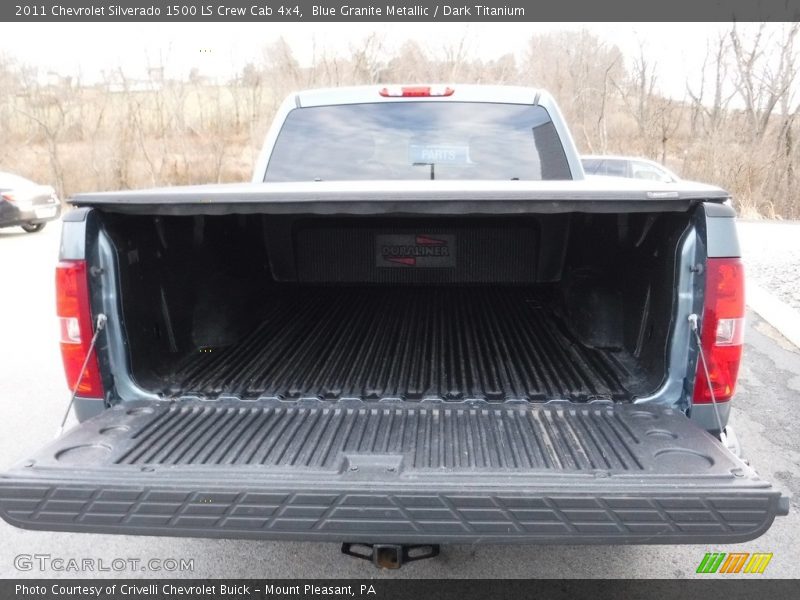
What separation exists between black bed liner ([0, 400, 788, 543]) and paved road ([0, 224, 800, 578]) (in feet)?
3.17

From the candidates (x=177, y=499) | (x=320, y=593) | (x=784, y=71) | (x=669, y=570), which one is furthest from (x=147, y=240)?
(x=784, y=71)

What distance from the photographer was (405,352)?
3.21 meters

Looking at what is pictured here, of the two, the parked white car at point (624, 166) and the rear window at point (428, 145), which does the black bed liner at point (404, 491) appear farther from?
the parked white car at point (624, 166)

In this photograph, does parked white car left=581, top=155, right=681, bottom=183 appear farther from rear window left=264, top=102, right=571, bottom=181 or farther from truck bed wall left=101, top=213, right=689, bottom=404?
truck bed wall left=101, top=213, right=689, bottom=404

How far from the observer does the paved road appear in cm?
267

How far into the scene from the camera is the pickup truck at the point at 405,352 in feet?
5.65

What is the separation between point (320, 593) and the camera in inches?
101

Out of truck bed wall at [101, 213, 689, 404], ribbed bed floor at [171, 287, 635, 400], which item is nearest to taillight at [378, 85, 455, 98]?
truck bed wall at [101, 213, 689, 404]

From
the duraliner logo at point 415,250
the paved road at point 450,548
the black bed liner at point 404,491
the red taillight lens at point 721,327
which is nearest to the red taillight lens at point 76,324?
the black bed liner at point 404,491

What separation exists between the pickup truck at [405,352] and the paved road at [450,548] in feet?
2.15

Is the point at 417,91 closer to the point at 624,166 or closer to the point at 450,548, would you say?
the point at 450,548

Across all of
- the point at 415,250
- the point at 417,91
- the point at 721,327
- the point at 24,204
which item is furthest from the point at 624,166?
the point at 24,204

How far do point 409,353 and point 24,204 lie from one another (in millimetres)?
14359

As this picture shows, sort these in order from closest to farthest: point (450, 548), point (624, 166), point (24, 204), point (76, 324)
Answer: point (76, 324) < point (450, 548) < point (624, 166) < point (24, 204)
